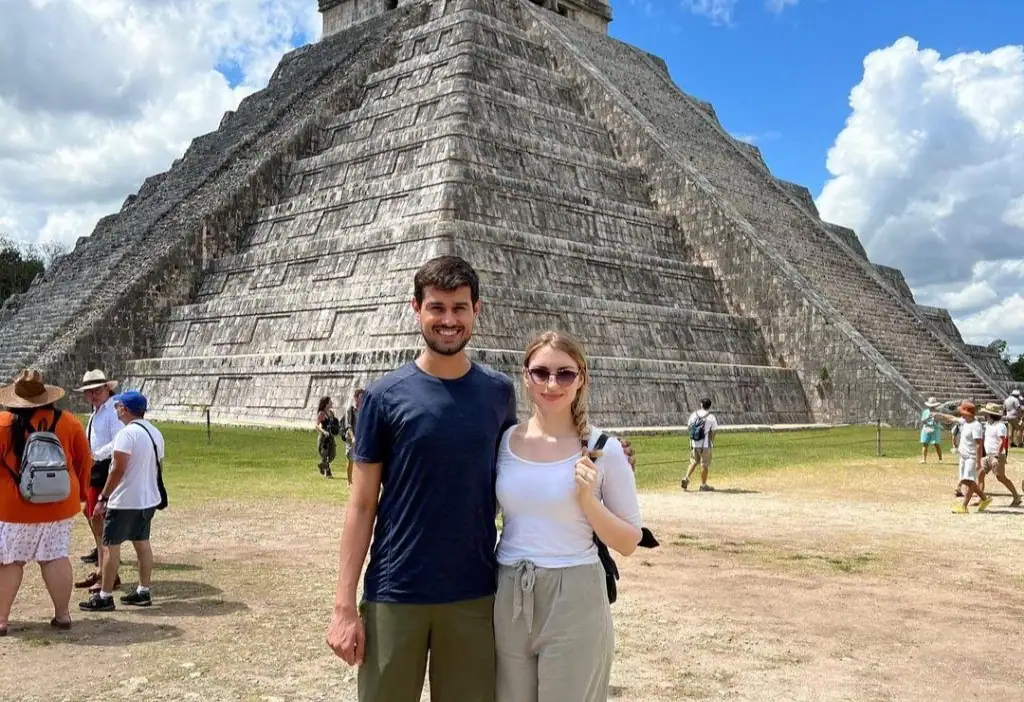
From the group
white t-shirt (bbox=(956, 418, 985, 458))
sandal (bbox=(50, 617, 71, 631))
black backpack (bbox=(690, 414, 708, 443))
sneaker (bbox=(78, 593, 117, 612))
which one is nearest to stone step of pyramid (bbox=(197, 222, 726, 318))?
black backpack (bbox=(690, 414, 708, 443))

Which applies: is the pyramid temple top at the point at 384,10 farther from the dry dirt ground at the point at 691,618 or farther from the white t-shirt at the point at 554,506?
the white t-shirt at the point at 554,506

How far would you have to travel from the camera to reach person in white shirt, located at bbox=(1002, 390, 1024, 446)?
800 inches

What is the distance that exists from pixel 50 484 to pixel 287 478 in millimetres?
7755

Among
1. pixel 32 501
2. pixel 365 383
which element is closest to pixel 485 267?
pixel 365 383

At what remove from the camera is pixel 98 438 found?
307 inches

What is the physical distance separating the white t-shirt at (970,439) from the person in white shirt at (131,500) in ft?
30.6

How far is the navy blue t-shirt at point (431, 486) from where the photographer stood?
308 cm

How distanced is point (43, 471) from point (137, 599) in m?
1.21

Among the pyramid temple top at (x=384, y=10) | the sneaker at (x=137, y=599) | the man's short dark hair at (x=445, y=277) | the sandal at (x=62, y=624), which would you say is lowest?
the sandal at (x=62, y=624)

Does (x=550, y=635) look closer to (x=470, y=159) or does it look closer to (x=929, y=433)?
(x=929, y=433)

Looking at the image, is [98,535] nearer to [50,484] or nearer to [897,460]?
[50,484]

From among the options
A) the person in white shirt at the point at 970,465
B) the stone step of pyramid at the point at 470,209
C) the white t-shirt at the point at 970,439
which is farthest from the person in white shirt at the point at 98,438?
the stone step of pyramid at the point at 470,209

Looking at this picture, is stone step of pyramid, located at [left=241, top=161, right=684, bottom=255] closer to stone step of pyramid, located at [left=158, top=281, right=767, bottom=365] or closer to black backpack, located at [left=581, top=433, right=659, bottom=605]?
stone step of pyramid, located at [left=158, top=281, right=767, bottom=365]

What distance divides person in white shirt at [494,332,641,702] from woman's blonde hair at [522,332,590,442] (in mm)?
22
